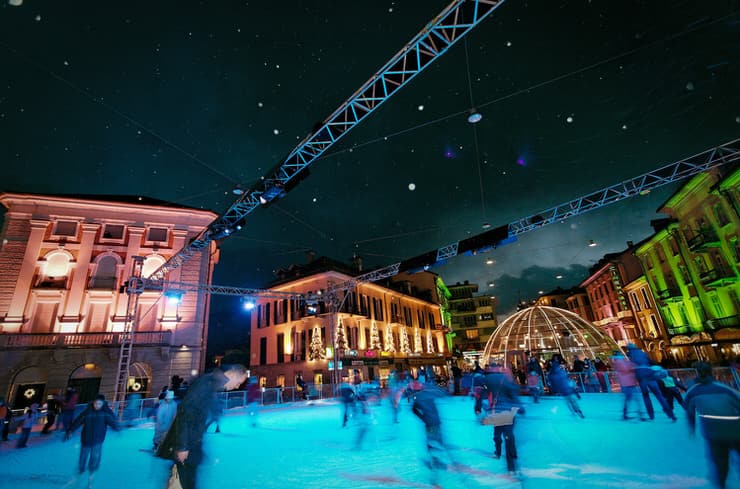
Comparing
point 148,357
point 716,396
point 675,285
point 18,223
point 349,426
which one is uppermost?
point 18,223

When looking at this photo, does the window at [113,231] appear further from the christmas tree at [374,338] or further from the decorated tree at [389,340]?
the decorated tree at [389,340]

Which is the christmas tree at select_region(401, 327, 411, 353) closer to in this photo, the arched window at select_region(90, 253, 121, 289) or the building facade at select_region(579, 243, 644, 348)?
the building facade at select_region(579, 243, 644, 348)

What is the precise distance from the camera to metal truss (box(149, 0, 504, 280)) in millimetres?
6576

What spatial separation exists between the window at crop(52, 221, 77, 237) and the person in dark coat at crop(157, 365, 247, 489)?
25645mm

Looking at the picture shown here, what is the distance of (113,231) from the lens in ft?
76.6

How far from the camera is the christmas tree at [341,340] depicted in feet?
93.4

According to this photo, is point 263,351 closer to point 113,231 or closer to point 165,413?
point 113,231

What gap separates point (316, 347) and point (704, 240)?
31801 millimetres

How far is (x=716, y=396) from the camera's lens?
388cm

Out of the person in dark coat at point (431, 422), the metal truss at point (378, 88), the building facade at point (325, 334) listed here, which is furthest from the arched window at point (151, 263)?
the person in dark coat at point (431, 422)

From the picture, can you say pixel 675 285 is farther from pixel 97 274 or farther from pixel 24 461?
pixel 97 274

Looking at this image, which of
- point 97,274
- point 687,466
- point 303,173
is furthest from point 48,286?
point 687,466

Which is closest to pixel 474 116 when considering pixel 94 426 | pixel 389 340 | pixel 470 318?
pixel 94 426

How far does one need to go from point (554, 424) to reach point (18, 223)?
30020 mm
